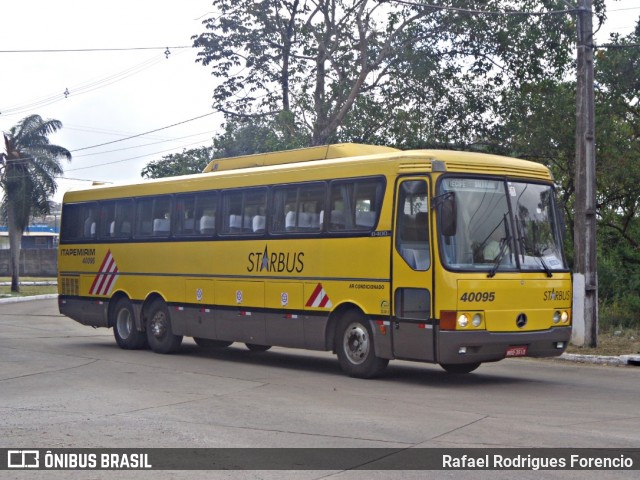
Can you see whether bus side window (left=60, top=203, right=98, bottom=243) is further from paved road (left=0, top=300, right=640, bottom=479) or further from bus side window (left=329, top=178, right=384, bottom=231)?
bus side window (left=329, top=178, right=384, bottom=231)

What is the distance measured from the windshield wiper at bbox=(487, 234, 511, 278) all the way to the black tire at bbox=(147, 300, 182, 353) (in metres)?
7.60

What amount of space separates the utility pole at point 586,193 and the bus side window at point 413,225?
6.76m

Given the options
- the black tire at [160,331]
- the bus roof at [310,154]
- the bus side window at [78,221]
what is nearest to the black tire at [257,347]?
the black tire at [160,331]

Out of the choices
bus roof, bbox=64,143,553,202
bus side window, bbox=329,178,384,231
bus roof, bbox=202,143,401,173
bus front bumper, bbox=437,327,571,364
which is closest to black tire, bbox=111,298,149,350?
bus roof, bbox=64,143,553,202

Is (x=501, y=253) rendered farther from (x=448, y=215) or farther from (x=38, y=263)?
(x=38, y=263)

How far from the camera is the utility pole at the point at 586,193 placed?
64.0 ft

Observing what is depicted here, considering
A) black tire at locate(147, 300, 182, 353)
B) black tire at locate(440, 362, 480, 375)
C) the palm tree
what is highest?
the palm tree

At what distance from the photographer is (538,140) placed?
25953mm

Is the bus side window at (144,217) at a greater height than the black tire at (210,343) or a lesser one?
greater

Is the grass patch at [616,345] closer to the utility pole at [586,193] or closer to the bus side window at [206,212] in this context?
the utility pole at [586,193]

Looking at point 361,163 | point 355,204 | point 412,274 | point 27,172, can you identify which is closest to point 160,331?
point 355,204

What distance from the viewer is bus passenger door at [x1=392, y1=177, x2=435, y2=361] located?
44.8ft

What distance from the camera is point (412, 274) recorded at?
13.8 meters

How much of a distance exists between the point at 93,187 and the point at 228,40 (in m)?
11.8
